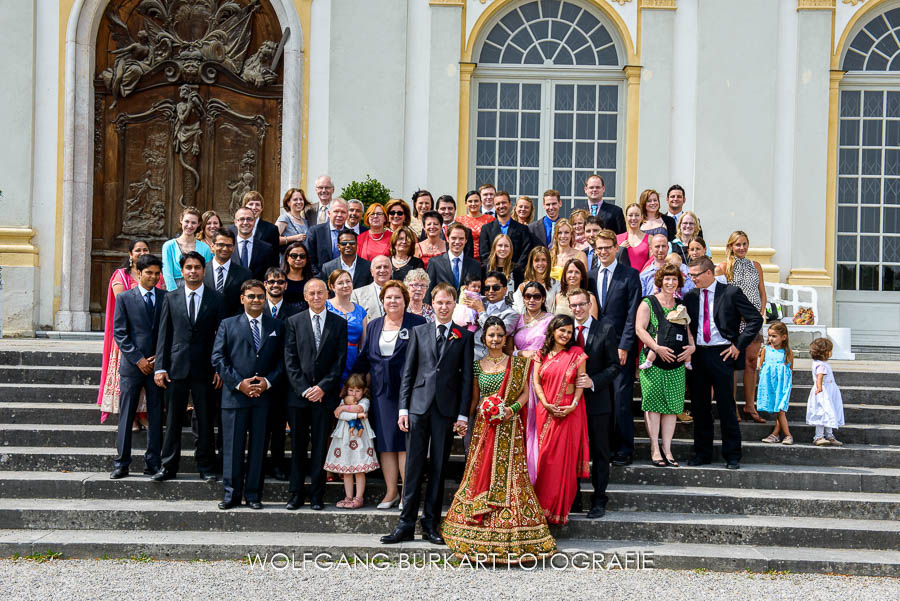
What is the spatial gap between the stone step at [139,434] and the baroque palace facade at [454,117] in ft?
12.9

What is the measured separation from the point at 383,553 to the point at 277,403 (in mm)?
1417

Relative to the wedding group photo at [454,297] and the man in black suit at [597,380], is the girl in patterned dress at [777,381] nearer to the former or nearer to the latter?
the wedding group photo at [454,297]

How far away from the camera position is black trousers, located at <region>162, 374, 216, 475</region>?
23.0 ft

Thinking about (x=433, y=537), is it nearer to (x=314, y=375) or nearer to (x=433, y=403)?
(x=433, y=403)

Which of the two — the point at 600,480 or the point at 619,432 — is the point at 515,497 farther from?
the point at 619,432

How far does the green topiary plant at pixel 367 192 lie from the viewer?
10914 millimetres

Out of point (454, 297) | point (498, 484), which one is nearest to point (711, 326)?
point (454, 297)

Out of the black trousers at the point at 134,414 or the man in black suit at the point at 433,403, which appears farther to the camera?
the black trousers at the point at 134,414

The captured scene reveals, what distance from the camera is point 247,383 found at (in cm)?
670

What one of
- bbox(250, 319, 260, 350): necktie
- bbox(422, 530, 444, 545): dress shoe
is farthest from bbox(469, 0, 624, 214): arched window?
bbox(422, 530, 444, 545): dress shoe

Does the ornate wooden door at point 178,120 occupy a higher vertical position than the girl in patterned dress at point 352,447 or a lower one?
higher

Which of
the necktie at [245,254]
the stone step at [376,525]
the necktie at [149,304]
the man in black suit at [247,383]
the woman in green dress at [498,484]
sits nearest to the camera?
the woman in green dress at [498,484]

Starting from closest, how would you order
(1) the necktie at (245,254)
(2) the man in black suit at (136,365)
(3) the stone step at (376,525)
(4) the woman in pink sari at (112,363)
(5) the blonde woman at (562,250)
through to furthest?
→ (3) the stone step at (376,525) < (2) the man in black suit at (136,365) < (4) the woman in pink sari at (112,363) < (5) the blonde woman at (562,250) < (1) the necktie at (245,254)

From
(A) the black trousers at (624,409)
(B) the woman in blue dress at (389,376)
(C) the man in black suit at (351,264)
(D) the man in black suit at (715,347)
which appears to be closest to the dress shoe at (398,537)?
(B) the woman in blue dress at (389,376)
